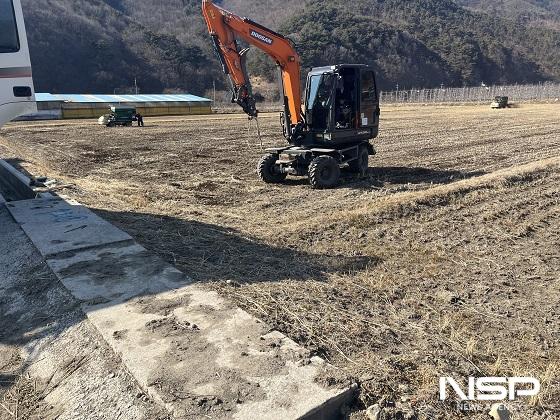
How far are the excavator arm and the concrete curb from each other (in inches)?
257

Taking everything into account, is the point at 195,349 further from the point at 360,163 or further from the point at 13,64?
the point at 360,163

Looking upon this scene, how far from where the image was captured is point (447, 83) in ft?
366

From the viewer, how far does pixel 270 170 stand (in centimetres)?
1197

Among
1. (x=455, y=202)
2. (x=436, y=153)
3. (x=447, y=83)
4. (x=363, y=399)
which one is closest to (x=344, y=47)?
(x=447, y=83)

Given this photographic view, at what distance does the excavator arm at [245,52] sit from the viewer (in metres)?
11.3

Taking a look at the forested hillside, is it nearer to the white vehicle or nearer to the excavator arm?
the excavator arm

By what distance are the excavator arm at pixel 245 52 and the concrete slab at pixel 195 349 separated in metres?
7.13

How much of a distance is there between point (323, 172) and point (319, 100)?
182cm

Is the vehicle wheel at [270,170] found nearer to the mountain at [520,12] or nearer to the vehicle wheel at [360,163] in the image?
the vehicle wheel at [360,163]

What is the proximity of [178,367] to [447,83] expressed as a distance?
4676 inches

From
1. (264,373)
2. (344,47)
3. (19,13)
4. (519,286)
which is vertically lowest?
(519,286)

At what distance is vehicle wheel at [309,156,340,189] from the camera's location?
35.8 feet

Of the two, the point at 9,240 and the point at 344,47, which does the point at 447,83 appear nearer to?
the point at 344,47

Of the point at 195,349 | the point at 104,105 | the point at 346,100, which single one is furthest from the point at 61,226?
the point at 104,105
